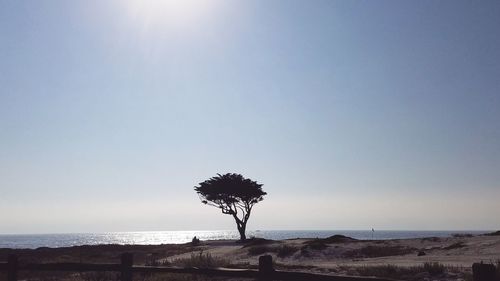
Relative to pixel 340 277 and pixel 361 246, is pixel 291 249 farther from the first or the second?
pixel 340 277

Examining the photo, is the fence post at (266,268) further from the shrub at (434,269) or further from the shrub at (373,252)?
the shrub at (373,252)

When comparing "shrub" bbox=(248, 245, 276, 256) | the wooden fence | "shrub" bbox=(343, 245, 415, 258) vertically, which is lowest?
"shrub" bbox=(343, 245, 415, 258)

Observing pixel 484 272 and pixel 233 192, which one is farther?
pixel 233 192

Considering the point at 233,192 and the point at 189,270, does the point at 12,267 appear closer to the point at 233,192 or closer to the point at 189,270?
→ the point at 189,270

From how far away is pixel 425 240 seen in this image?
4381cm

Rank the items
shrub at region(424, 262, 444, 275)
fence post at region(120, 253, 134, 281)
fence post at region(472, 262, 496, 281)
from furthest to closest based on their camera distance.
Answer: shrub at region(424, 262, 444, 275)
fence post at region(120, 253, 134, 281)
fence post at region(472, 262, 496, 281)

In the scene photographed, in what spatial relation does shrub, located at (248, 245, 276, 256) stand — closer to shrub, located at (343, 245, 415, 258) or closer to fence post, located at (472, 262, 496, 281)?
shrub, located at (343, 245, 415, 258)

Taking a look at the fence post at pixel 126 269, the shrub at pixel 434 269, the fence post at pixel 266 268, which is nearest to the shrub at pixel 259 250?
the shrub at pixel 434 269

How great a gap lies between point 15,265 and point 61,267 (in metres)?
1.40

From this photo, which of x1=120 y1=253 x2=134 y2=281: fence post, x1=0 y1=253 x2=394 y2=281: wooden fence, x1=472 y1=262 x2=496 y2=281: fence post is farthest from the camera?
x1=120 y1=253 x2=134 y2=281: fence post

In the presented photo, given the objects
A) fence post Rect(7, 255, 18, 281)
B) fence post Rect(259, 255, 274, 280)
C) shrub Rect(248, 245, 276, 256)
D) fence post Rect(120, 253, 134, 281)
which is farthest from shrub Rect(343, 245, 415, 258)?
fence post Rect(259, 255, 274, 280)

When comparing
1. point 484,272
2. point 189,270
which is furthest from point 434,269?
point 484,272

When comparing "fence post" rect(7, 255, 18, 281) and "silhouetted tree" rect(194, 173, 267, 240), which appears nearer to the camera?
"fence post" rect(7, 255, 18, 281)

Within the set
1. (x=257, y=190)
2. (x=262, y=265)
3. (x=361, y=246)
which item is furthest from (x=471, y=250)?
(x=257, y=190)
